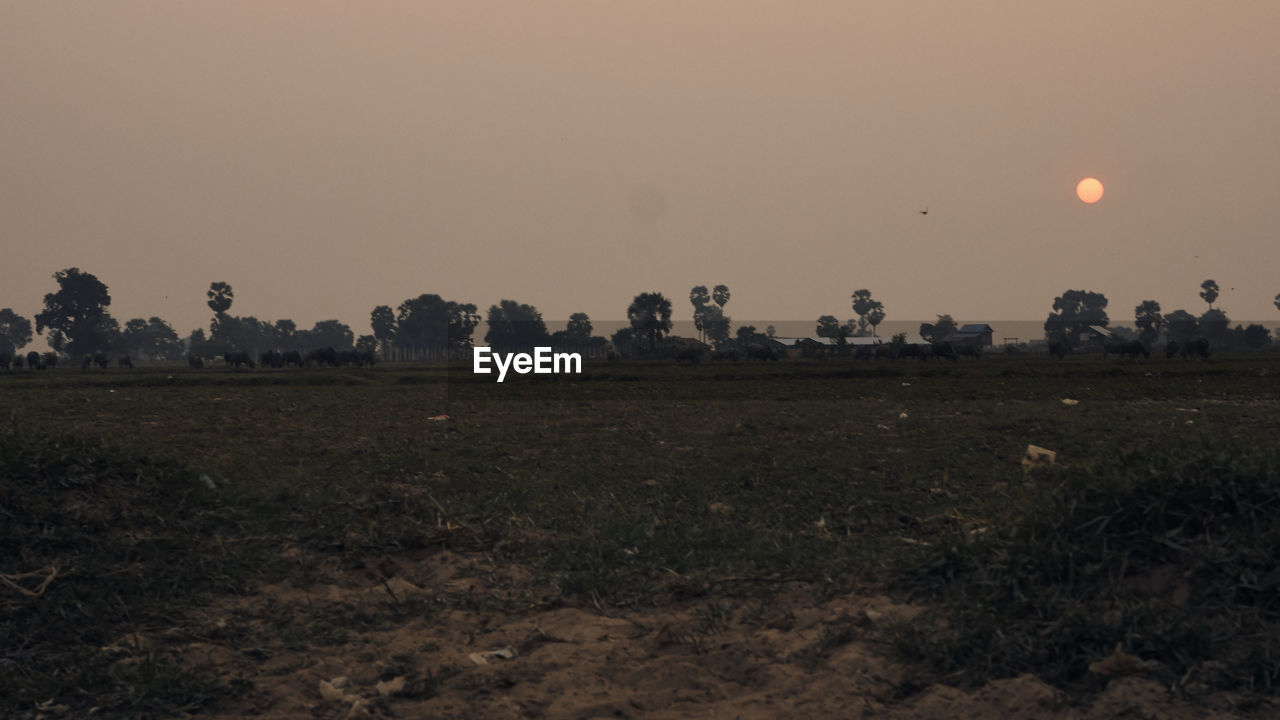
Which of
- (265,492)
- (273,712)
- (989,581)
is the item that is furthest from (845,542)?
(265,492)

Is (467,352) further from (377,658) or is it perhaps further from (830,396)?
(377,658)

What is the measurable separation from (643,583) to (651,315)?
107m

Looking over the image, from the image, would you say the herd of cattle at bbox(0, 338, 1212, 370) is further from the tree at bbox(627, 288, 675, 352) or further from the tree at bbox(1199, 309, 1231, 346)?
the tree at bbox(1199, 309, 1231, 346)

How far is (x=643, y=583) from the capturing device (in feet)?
21.5

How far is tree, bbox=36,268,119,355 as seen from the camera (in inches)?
5182

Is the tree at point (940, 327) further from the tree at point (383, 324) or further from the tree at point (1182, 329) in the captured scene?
the tree at point (383, 324)

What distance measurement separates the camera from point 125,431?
566 inches

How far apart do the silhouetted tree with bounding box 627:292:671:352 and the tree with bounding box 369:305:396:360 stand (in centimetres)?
7128

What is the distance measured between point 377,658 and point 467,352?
13851 centimetres

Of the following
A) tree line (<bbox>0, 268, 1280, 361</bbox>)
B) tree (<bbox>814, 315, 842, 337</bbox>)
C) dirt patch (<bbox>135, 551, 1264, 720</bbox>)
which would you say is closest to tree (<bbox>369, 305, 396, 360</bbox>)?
tree line (<bbox>0, 268, 1280, 361</bbox>)

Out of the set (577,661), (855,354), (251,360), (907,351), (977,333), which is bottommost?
(577,661)

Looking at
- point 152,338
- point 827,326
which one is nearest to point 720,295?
point 827,326

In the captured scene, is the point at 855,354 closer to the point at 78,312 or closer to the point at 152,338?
the point at 78,312

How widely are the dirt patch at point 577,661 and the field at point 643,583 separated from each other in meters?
0.02
